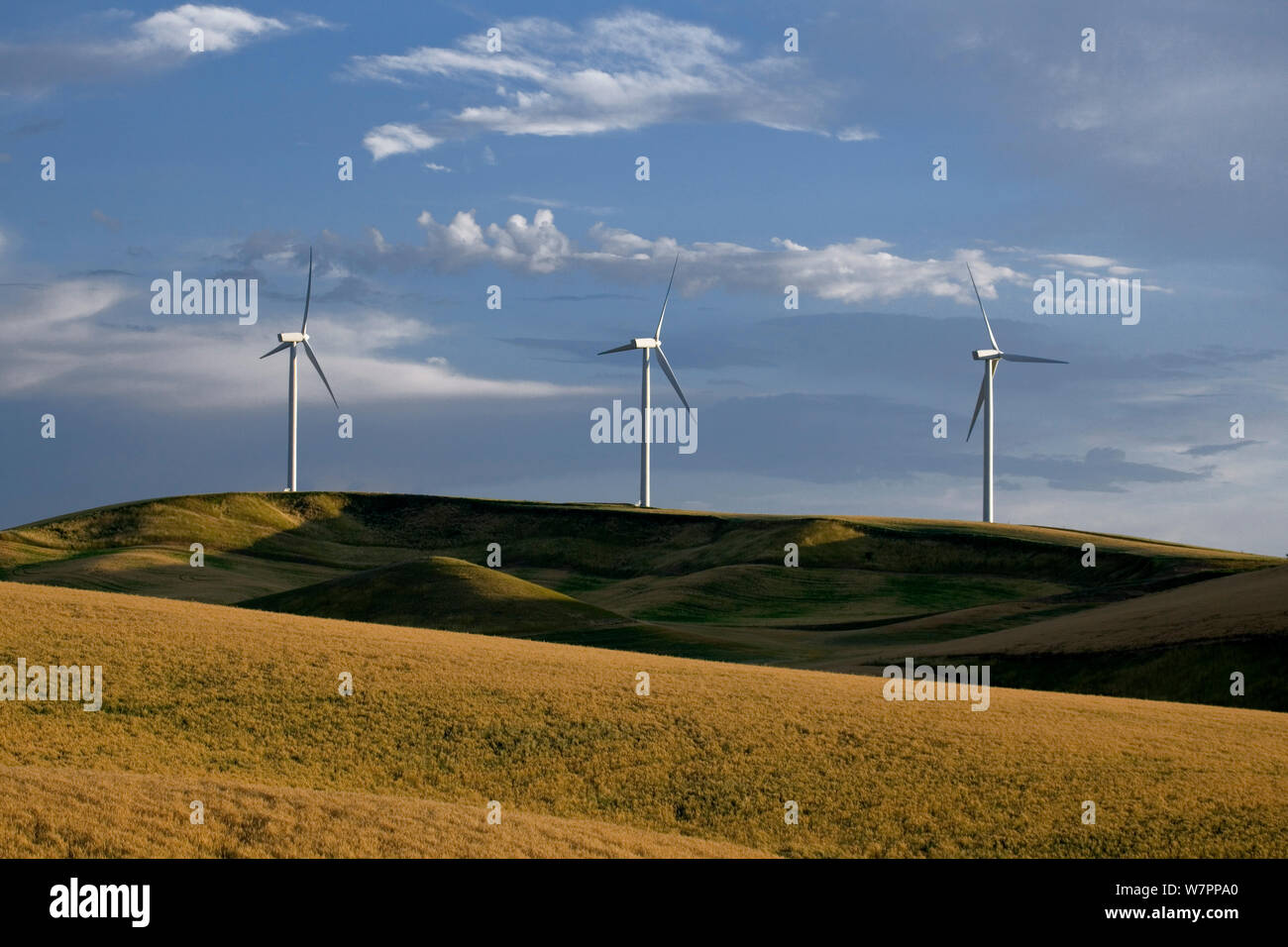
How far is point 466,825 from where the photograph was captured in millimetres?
22969

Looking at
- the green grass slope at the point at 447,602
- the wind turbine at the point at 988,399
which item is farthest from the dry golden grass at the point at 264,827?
the wind turbine at the point at 988,399

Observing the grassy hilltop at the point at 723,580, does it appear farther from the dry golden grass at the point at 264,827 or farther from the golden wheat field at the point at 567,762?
the dry golden grass at the point at 264,827

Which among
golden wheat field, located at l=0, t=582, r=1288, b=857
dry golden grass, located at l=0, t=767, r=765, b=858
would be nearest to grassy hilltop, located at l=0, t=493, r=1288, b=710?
golden wheat field, located at l=0, t=582, r=1288, b=857

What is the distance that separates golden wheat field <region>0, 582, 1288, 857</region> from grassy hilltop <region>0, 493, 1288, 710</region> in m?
13.5

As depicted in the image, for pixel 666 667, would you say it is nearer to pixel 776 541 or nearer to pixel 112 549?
pixel 776 541

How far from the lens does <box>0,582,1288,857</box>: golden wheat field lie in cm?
2219

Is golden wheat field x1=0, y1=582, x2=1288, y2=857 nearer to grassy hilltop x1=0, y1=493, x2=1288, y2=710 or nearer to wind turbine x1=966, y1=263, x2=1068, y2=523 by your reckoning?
grassy hilltop x1=0, y1=493, x2=1288, y2=710

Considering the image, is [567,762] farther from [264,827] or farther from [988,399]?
[988,399]

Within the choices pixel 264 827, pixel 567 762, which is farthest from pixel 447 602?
pixel 264 827

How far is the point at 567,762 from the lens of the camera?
29.1 meters

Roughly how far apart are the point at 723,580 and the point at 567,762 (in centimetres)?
7274
